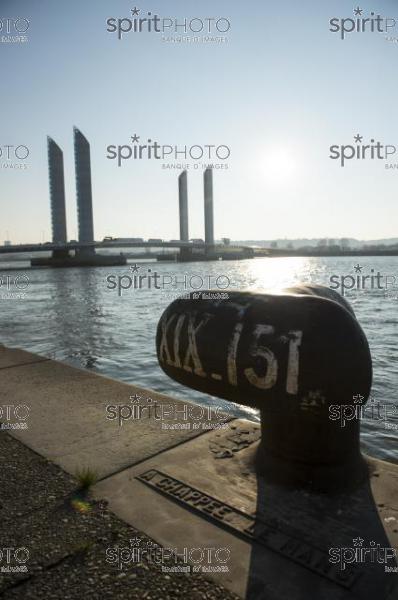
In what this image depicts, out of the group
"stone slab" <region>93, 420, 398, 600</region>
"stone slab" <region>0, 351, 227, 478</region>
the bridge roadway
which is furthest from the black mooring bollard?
the bridge roadway

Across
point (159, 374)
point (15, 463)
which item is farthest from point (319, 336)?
point (159, 374)

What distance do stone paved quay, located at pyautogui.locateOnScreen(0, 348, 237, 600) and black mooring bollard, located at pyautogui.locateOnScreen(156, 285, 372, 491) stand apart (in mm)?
1053

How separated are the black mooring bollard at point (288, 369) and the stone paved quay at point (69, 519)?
105 cm

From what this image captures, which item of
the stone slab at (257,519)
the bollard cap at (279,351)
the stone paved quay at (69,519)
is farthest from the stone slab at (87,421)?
the bollard cap at (279,351)

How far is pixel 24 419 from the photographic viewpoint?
4.62 m

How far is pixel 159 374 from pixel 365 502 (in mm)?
6276

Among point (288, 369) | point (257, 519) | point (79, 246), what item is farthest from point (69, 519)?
point (79, 246)

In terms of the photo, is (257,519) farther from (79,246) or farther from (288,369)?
(79,246)

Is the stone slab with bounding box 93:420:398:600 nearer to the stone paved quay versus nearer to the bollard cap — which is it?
the stone paved quay

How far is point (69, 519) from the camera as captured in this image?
283 centimetres

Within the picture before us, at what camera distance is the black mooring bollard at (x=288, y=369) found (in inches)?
115

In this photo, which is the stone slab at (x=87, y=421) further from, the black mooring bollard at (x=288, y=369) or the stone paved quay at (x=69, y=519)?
the black mooring bollard at (x=288, y=369)

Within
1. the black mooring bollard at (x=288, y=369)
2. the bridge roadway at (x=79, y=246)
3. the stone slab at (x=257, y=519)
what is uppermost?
the bridge roadway at (x=79, y=246)

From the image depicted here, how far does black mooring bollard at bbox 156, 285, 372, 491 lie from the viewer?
2930mm
